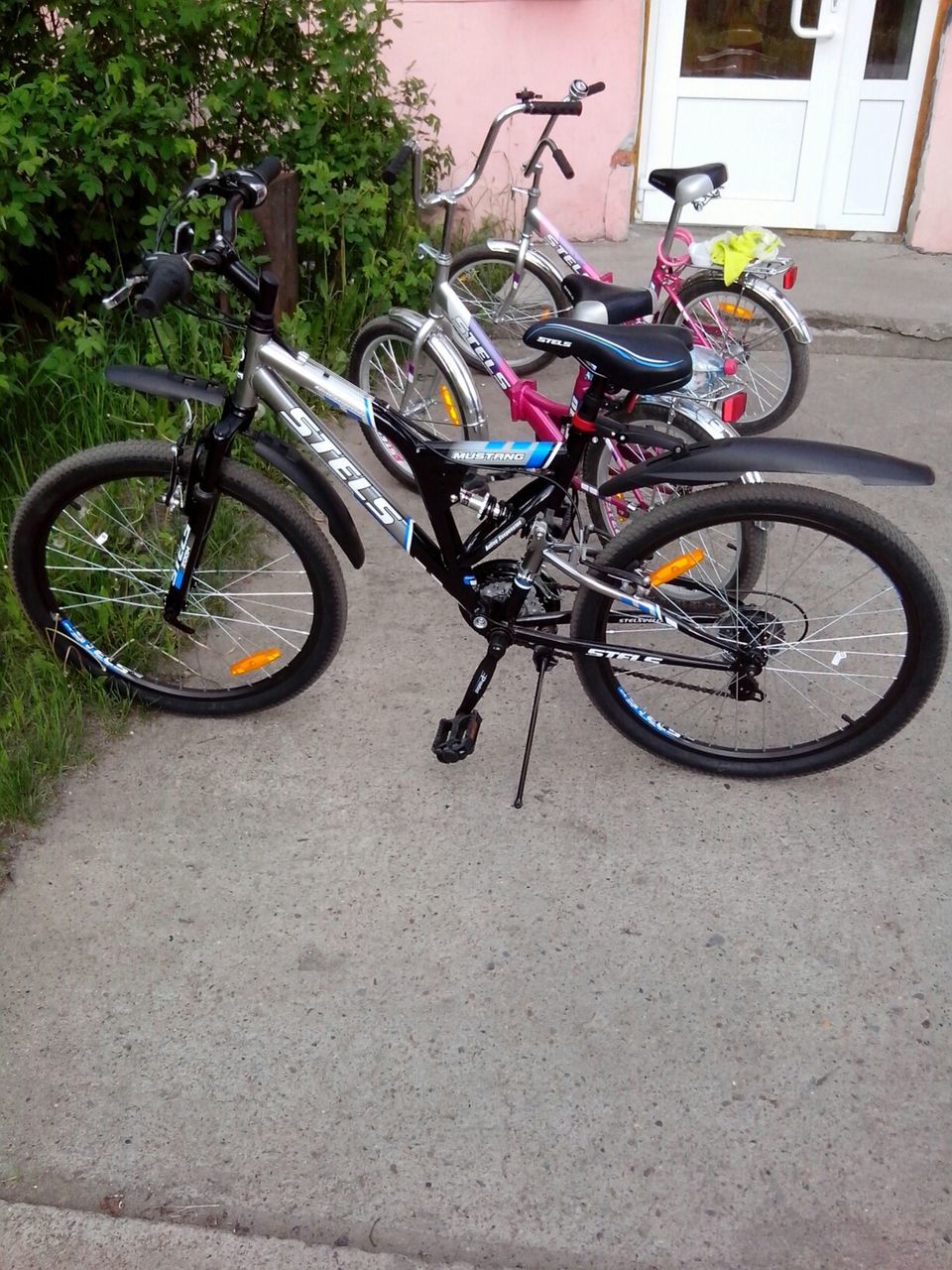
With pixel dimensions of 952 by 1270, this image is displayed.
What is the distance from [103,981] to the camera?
2.25 metres

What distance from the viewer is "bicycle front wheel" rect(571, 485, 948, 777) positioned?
7.66ft

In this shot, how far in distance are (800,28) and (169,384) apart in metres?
4.50

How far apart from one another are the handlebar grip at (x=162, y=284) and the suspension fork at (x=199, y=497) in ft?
1.15

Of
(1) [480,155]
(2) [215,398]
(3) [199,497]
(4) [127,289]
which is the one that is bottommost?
(3) [199,497]

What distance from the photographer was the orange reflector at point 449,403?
355 centimetres

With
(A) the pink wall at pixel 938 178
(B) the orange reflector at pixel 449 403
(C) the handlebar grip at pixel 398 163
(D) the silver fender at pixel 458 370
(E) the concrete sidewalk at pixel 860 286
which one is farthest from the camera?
(A) the pink wall at pixel 938 178

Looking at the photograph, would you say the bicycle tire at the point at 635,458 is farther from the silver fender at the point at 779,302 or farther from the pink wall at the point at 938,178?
the pink wall at the point at 938,178

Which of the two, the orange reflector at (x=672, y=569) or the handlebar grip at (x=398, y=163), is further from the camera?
the handlebar grip at (x=398, y=163)

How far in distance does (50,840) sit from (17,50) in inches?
113

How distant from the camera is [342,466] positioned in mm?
2584

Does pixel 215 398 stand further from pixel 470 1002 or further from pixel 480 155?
pixel 480 155

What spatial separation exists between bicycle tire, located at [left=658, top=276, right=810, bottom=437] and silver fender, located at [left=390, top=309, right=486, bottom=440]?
930mm

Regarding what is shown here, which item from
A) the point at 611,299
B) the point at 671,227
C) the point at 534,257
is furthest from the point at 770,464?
the point at 534,257

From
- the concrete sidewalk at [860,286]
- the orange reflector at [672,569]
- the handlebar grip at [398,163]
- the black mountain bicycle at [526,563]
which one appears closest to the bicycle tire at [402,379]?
the handlebar grip at [398,163]
